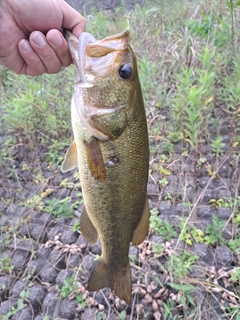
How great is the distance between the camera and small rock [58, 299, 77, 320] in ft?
6.53

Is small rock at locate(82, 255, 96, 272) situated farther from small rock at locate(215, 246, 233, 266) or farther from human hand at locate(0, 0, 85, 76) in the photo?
human hand at locate(0, 0, 85, 76)

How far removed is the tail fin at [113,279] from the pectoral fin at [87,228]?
132mm

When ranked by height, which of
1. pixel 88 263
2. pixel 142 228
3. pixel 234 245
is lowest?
pixel 234 245

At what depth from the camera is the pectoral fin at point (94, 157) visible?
122 cm

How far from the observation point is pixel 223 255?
215 cm

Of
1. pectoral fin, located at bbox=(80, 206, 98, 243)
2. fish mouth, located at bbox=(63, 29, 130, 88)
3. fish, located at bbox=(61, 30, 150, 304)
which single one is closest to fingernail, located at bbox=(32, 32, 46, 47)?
fish, located at bbox=(61, 30, 150, 304)

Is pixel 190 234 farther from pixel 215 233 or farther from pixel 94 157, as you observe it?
pixel 94 157

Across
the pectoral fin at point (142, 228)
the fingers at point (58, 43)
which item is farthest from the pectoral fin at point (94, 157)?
the fingers at point (58, 43)

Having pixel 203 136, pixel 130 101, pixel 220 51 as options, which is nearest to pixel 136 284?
pixel 130 101

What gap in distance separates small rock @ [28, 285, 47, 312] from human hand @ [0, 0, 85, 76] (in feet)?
4.76

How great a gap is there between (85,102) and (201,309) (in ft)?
4.81

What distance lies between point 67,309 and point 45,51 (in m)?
1.57

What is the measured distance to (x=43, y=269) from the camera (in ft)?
7.46

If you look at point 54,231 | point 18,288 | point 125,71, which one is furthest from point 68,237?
point 125,71
